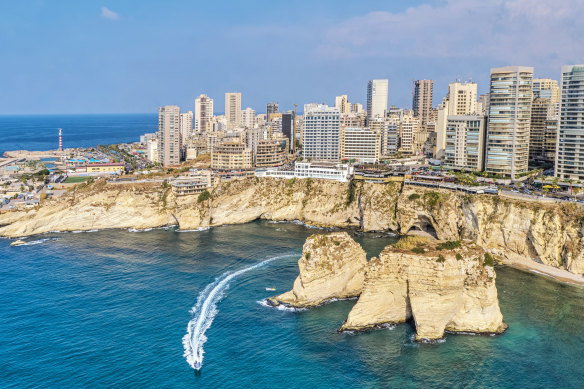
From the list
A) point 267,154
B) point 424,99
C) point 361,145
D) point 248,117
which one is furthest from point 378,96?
point 267,154

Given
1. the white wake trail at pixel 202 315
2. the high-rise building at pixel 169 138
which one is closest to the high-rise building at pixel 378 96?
the high-rise building at pixel 169 138

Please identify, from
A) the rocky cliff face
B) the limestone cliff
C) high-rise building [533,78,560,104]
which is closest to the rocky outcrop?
the limestone cliff

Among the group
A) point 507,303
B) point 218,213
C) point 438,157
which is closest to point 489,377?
point 507,303

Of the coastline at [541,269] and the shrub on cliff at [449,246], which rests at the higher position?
the shrub on cliff at [449,246]

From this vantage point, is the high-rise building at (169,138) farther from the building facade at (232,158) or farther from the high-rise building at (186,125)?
the high-rise building at (186,125)

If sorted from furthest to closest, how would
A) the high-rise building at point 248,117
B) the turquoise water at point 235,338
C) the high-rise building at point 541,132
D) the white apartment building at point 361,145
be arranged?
the high-rise building at point 248,117
the white apartment building at point 361,145
the high-rise building at point 541,132
the turquoise water at point 235,338

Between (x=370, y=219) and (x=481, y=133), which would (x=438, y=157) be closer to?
(x=481, y=133)
